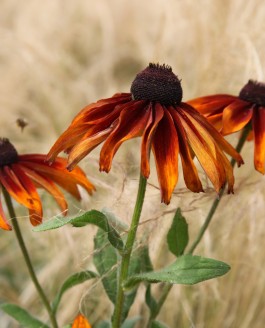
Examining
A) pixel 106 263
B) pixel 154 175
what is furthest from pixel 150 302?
pixel 154 175

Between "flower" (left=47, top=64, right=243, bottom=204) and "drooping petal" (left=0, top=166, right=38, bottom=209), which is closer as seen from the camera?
"flower" (left=47, top=64, right=243, bottom=204)

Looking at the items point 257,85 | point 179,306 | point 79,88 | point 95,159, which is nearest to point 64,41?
point 79,88

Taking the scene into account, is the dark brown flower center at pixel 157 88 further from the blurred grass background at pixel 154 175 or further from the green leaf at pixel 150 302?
the green leaf at pixel 150 302

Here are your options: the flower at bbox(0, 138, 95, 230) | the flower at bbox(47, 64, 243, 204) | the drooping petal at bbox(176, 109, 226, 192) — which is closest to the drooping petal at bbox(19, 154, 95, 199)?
the flower at bbox(0, 138, 95, 230)

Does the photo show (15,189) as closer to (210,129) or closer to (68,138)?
(68,138)

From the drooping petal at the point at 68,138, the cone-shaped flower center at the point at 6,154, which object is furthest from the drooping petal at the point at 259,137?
the cone-shaped flower center at the point at 6,154

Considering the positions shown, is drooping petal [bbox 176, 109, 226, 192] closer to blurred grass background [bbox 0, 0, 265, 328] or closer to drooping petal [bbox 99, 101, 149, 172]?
drooping petal [bbox 99, 101, 149, 172]

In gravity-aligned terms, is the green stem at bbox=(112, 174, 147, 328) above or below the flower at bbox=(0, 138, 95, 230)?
below
